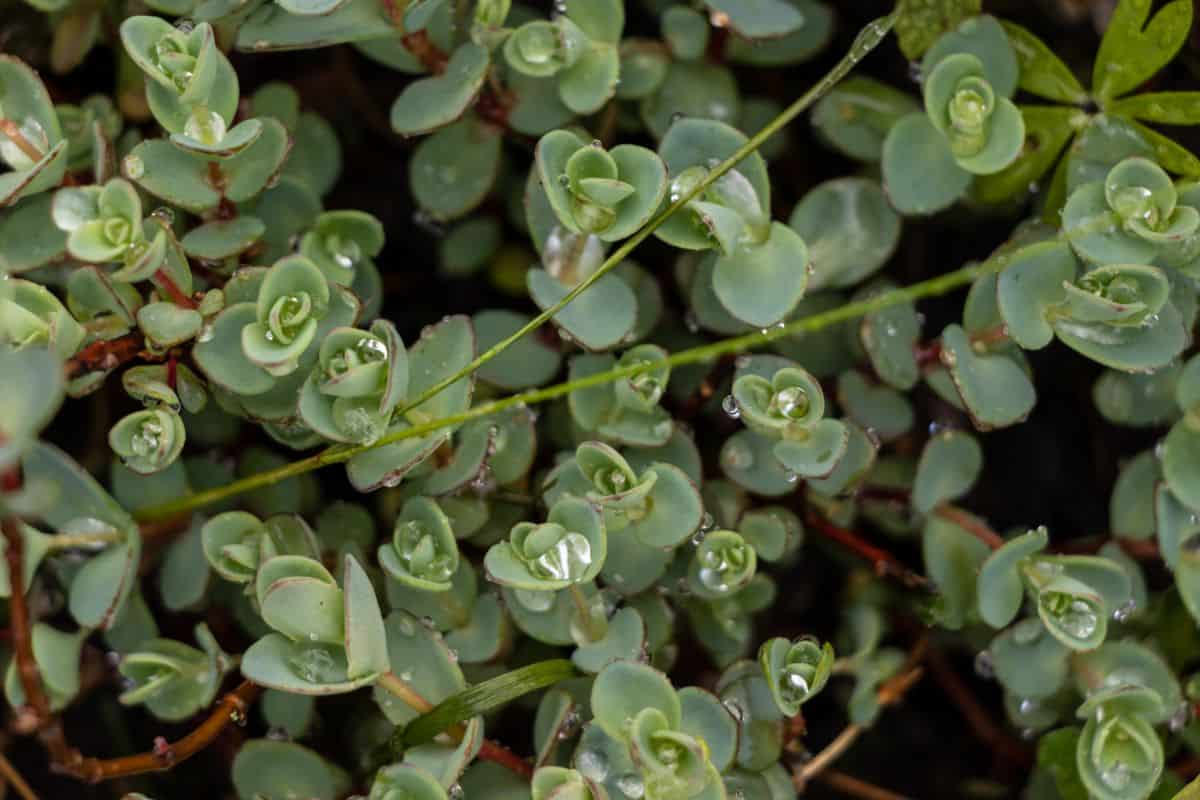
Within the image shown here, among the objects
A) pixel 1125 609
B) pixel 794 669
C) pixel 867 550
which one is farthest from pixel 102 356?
pixel 1125 609

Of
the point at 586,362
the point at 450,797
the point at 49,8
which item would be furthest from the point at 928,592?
the point at 49,8

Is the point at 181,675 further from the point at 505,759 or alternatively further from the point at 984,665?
the point at 984,665

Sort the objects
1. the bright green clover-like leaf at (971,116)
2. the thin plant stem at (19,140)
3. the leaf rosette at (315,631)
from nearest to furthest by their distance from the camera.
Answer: the leaf rosette at (315,631), the thin plant stem at (19,140), the bright green clover-like leaf at (971,116)

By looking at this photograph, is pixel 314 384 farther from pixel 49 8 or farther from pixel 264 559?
pixel 49 8

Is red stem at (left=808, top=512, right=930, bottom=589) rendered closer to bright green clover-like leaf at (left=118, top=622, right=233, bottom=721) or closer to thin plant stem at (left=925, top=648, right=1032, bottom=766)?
thin plant stem at (left=925, top=648, right=1032, bottom=766)

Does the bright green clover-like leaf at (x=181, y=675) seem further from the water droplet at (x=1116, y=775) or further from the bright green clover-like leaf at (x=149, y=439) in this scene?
the water droplet at (x=1116, y=775)

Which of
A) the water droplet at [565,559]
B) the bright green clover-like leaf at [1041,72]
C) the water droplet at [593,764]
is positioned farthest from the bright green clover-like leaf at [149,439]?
the bright green clover-like leaf at [1041,72]

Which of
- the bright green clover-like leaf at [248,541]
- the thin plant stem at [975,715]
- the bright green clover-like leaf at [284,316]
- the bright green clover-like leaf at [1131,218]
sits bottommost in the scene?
the thin plant stem at [975,715]
